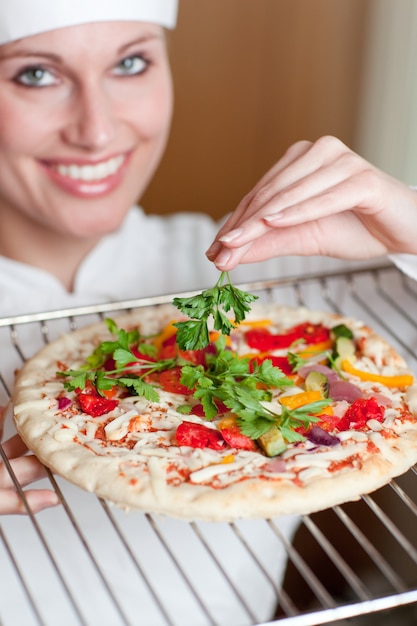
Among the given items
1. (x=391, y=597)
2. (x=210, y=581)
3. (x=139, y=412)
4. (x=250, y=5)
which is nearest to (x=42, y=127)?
(x=139, y=412)

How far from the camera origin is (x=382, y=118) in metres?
3.24

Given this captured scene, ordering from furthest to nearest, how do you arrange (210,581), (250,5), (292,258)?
(250,5) → (292,258) → (210,581)

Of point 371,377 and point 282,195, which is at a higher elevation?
point 282,195

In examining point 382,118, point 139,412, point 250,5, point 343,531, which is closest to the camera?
point 139,412

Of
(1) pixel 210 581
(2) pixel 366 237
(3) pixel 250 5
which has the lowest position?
(1) pixel 210 581

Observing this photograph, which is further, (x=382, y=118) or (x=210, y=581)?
(x=382, y=118)

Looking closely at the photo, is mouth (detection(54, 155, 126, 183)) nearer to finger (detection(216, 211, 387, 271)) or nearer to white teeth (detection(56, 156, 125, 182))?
white teeth (detection(56, 156, 125, 182))

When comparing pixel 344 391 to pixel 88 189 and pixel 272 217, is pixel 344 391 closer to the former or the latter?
pixel 272 217

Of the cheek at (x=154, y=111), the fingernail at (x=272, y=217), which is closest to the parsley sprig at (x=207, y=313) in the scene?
the fingernail at (x=272, y=217)

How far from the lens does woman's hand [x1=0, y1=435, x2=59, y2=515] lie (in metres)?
1.22

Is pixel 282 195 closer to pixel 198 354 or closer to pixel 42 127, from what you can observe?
pixel 198 354

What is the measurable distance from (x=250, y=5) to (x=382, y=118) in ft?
2.91

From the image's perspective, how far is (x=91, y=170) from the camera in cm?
220

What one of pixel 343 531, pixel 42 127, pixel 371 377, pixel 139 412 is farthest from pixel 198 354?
pixel 343 531
